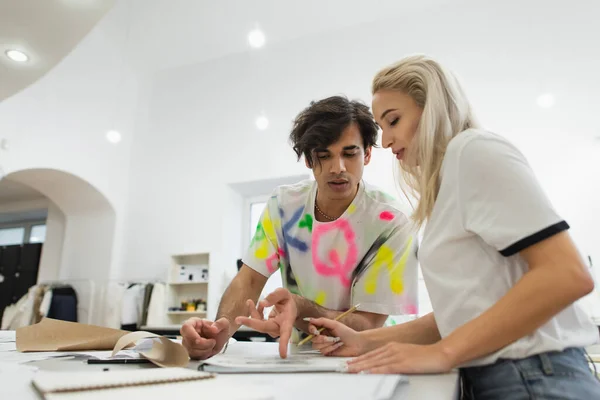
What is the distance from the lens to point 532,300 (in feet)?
2.00

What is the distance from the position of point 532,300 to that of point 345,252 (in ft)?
2.50

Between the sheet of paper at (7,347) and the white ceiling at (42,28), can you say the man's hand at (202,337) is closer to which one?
the sheet of paper at (7,347)

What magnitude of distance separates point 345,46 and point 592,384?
197 inches

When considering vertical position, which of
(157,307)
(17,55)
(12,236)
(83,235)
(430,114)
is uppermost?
(17,55)

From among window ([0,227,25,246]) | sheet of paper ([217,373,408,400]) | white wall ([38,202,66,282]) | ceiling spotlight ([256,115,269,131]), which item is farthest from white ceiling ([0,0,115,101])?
window ([0,227,25,246])

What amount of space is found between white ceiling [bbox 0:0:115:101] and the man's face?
1745 mm

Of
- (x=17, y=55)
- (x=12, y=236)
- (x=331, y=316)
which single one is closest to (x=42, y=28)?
(x=17, y=55)

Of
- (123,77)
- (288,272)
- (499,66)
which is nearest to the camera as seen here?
(288,272)

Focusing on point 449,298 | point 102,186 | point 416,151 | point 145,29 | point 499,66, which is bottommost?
point 449,298

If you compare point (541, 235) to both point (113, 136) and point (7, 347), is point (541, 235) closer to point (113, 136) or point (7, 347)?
point (7, 347)

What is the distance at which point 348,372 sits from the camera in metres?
0.63

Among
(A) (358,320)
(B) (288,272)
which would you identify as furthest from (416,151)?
(B) (288,272)

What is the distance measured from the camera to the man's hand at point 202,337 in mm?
891

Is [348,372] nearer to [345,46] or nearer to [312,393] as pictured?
[312,393]
